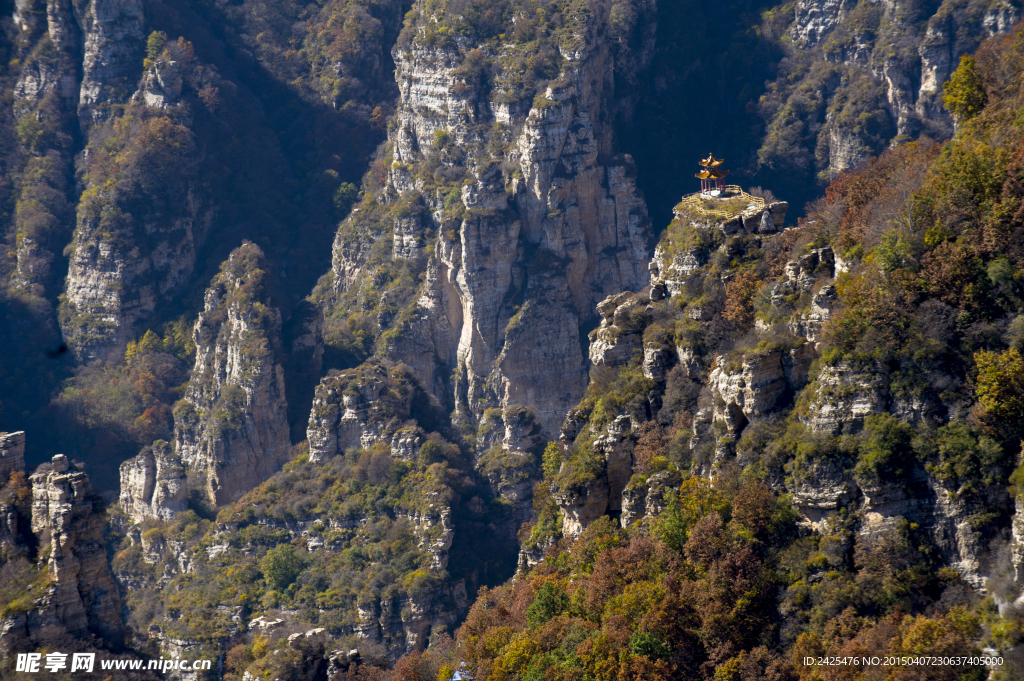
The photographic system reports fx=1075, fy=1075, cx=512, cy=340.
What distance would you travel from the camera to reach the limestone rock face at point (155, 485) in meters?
88.7

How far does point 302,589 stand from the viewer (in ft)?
237

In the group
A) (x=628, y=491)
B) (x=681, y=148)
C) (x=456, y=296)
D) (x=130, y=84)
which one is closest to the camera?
(x=628, y=491)

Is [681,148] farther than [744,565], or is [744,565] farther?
[681,148]

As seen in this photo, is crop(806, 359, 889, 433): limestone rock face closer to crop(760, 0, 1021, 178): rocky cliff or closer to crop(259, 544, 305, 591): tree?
crop(259, 544, 305, 591): tree

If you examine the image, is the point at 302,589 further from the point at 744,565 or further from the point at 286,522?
the point at 744,565

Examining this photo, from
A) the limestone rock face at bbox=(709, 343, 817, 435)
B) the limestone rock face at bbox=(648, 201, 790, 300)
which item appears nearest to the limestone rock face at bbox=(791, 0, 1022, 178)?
the limestone rock face at bbox=(648, 201, 790, 300)

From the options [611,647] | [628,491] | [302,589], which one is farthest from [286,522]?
[611,647]

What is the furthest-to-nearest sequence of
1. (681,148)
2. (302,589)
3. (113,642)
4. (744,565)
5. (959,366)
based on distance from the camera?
(681,148) → (302,589) → (113,642) → (744,565) → (959,366)

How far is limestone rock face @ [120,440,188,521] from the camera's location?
88688mm

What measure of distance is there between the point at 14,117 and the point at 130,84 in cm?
1286

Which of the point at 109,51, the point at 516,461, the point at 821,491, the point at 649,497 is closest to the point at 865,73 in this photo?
the point at 516,461

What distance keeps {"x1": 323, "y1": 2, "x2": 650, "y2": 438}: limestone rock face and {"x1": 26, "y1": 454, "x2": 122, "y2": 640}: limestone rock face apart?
41.8 meters

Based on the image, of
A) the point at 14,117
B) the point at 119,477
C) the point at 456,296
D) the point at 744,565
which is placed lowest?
the point at 744,565

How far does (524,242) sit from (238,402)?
28234 mm
